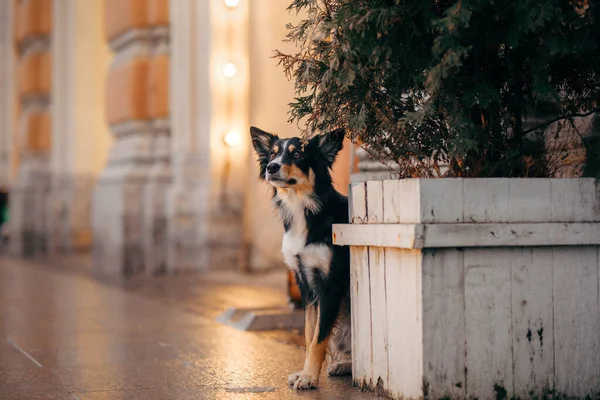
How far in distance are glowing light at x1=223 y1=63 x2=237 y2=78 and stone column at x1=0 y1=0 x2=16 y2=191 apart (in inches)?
628

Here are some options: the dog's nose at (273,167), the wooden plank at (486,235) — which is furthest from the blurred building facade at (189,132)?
the wooden plank at (486,235)

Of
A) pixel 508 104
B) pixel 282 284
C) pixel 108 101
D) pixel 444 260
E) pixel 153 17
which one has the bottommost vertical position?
pixel 282 284

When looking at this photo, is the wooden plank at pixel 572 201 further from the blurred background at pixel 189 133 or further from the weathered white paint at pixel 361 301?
the blurred background at pixel 189 133

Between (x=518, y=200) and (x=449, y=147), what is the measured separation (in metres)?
0.42

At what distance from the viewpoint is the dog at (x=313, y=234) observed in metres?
5.25

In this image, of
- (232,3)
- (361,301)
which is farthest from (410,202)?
(232,3)

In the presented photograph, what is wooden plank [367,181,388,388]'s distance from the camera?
188 inches

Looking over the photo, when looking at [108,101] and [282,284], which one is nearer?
[282,284]

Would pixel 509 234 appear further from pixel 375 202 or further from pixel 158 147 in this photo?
pixel 158 147

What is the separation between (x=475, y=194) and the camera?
448 cm

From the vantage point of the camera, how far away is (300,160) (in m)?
5.33

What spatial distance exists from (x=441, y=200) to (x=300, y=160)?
113 cm

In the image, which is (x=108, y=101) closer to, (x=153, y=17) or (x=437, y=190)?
(x=153, y=17)

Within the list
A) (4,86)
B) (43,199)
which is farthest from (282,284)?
(4,86)
